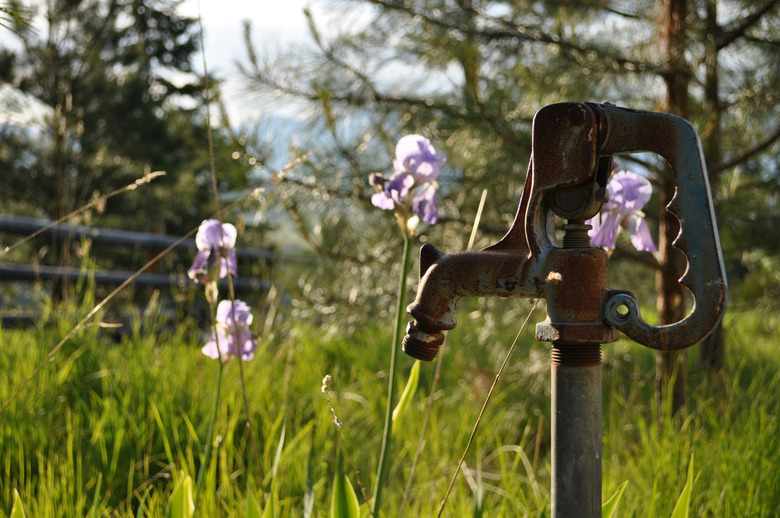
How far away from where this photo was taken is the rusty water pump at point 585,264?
626mm

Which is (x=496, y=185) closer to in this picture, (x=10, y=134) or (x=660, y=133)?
(x=660, y=133)

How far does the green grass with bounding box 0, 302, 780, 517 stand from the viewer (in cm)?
135

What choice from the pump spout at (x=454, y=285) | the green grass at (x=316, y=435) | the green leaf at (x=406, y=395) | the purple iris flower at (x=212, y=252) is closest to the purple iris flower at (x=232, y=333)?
the purple iris flower at (x=212, y=252)

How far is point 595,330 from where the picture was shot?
663 millimetres

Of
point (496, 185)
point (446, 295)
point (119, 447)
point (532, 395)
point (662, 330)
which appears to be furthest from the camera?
point (496, 185)

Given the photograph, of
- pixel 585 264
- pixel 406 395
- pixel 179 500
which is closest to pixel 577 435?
pixel 585 264

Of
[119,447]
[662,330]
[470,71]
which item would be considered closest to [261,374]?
[119,447]

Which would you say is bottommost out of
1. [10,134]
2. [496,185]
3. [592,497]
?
[592,497]

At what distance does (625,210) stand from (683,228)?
16.1 inches

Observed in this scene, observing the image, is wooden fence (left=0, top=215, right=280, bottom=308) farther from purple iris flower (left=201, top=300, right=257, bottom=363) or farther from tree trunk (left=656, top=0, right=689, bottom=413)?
tree trunk (left=656, top=0, right=689, bottom=413)

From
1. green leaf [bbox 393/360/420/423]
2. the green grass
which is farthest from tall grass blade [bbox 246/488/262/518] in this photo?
green leaf [bbox 393/360/420/423]

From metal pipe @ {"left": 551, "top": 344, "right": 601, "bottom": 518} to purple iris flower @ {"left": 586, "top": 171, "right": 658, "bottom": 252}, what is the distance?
0.39 metres

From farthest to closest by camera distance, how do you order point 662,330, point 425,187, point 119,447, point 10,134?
point 10,134 → point 119,447 → point 425,187 → point 662,330

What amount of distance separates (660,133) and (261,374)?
1810 millimetres
